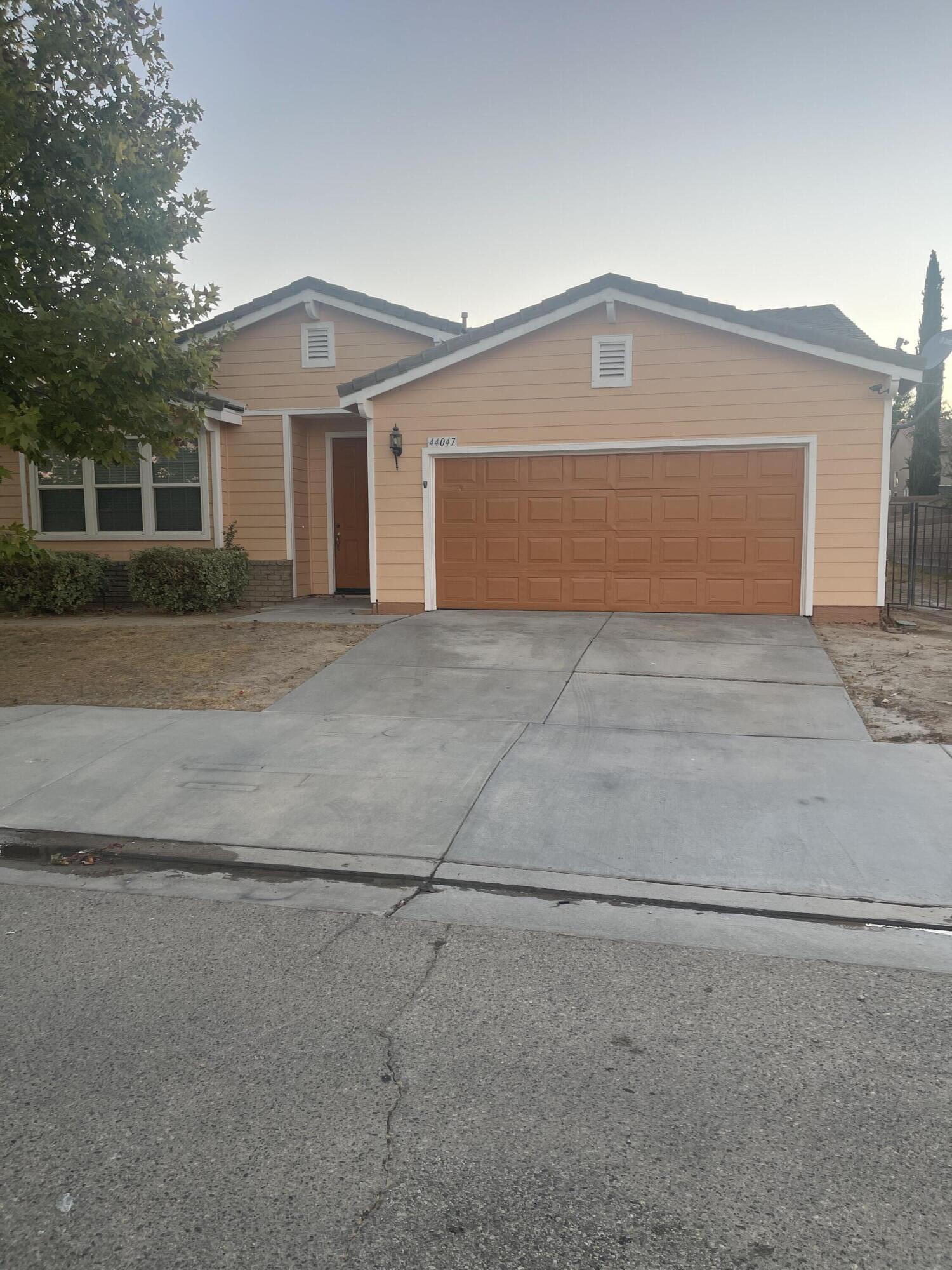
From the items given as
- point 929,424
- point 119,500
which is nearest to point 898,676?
point 119,500

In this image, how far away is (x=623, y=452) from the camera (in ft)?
40.0

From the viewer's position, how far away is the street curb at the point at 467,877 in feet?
14.0

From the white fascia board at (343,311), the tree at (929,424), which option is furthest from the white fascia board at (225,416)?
the tree at (929,424)

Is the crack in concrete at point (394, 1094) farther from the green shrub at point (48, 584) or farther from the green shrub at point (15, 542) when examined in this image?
the green shrub at point (48, 584)

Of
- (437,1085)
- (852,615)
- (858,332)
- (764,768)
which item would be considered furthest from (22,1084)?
(858,332)

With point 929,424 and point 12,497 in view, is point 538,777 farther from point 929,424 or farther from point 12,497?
point 929,424

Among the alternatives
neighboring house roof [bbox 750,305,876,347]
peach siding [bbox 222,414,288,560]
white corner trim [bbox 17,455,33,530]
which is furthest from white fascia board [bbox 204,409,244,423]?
neighboring house roof [bbox 750,305,876,347]

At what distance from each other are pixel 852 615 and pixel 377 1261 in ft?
36.3

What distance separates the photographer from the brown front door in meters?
15.6

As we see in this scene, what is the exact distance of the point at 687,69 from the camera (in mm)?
12180

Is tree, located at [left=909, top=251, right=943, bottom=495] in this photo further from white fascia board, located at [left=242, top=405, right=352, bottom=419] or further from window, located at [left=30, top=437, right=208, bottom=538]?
window, located at [left=30, top=437, right=208, bottom=538]

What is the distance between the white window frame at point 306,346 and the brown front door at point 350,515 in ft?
4.16

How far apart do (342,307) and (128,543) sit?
206 inches

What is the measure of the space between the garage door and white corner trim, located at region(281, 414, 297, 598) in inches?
130
